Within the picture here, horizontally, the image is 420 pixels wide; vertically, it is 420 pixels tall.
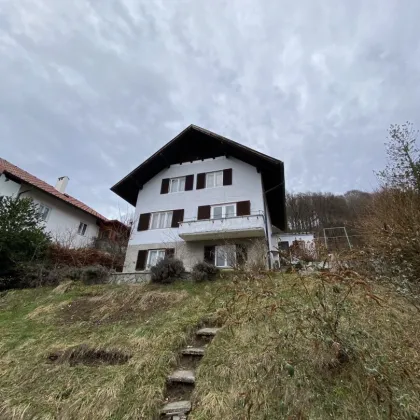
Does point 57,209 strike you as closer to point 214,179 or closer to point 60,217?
point 60,217

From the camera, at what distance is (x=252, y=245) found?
1373cm

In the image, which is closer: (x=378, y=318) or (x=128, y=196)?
(x=378, y=318)

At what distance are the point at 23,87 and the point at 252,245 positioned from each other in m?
13.2

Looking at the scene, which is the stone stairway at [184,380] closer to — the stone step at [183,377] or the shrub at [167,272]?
the stone step at [183,377]

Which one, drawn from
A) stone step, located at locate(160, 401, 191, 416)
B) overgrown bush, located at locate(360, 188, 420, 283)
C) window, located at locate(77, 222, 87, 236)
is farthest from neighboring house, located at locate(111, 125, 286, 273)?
stone step, located at locate(160, 401, 191, 416)

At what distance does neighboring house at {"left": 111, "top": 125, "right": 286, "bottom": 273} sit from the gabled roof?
7 centimetres

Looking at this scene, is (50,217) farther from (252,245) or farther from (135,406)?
(135,406)

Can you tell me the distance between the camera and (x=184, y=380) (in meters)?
3.49

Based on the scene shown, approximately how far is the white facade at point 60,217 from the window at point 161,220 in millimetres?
5665

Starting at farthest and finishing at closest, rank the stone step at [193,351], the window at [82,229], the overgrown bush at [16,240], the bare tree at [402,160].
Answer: the window at [82,229] < the overgrown bush at [16,240] < the bare tree at [402,160] < the stone step at [193,351]

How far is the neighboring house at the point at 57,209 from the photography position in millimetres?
15961

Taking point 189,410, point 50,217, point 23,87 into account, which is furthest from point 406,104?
point 50,217

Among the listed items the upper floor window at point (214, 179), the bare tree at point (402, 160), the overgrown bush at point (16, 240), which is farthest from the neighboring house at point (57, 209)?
the bare tree at point (402, 160)

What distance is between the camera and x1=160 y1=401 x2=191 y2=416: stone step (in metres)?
2.91
